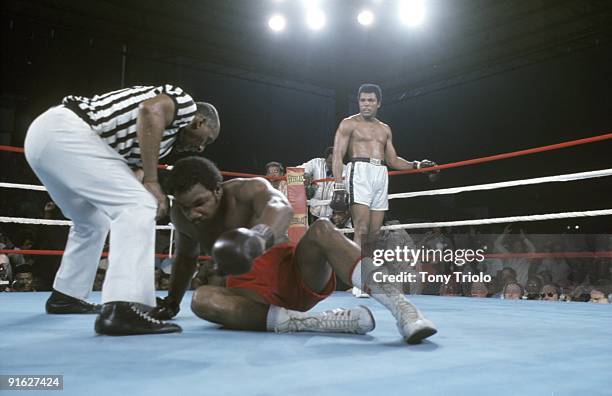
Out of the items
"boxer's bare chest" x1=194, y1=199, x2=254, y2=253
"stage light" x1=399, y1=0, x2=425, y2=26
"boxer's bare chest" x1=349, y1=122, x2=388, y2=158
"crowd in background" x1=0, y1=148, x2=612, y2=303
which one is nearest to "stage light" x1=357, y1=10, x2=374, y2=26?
"stage light" x1=399, y1=0, x2=425, y2=26

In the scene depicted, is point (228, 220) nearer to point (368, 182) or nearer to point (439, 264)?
point (368, 182)

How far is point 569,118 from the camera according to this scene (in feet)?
24.0

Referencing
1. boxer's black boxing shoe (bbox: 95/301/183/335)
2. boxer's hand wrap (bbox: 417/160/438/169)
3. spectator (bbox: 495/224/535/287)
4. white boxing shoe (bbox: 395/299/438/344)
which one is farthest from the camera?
spectator (bbox: 495/224/535/287)

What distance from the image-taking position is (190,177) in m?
1.49

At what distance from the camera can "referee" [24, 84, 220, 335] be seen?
1531 millimetres

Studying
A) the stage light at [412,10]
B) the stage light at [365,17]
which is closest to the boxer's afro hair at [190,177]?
the stage light at [412,10]

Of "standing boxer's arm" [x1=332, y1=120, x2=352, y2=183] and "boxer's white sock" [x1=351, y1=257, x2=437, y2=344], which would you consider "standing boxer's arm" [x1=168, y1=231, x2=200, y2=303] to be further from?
"standing boxer's arm" [x1=332, y1=120, x2=352, y2=183]

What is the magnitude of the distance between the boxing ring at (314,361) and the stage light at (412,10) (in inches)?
194

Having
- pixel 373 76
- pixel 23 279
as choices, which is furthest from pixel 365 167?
pixel 373 76

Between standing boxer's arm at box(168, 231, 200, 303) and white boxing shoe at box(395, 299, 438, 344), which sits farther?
standing boxer's arm at box(168, 231, 200, 303)

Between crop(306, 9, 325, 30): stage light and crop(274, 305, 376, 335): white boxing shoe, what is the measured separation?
16.9ft

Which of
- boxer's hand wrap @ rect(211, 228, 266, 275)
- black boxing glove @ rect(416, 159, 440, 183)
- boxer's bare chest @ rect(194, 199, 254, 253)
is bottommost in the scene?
boxer's hand wrap @ rect(211, 228, 266, 275)

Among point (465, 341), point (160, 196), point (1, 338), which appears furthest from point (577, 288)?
point (1, 338)

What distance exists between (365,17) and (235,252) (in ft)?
18.9
